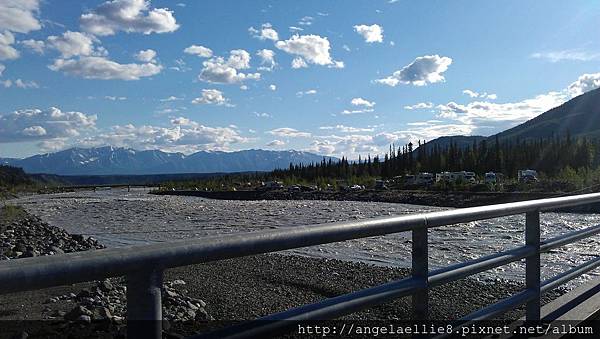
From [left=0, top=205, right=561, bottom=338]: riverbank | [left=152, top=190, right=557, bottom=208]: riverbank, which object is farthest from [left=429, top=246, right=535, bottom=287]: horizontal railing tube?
[left=152, top=190, right=557, bottom=208]: riverbank

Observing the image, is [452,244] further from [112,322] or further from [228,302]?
[112,322]

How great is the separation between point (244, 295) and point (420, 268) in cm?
740

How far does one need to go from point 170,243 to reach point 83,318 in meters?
5.50

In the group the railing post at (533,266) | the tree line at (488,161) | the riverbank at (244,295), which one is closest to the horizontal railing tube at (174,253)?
the railing post at (533,266)

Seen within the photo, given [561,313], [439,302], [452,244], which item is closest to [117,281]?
[439,302]

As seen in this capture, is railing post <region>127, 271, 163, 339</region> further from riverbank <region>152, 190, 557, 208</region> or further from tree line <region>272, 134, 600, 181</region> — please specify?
tree line <region>272, 134, 600, 181</region>

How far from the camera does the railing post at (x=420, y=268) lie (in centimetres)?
286

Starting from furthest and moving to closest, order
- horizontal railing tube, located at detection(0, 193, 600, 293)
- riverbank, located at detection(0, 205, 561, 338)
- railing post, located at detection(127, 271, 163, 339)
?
1. riverbank, located at detection(0, 205, 561, 338)
2. railing post, located at detection(127, 271, 163, 339)
3. horizontal railing tube, located at detection(0, 193, 600, 293)

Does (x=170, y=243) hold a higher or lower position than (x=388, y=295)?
higher

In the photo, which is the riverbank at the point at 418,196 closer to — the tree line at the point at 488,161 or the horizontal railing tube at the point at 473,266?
the tree line at the point at 488,161

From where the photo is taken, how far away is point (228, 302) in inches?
362

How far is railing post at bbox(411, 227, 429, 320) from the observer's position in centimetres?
286

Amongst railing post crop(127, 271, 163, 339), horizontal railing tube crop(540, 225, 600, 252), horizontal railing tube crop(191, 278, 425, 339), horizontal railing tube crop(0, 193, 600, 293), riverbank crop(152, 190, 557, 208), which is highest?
horizontal railing tube crop(0, 193, 600, 293)

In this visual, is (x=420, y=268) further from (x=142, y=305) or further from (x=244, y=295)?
(x=244, y=295)
